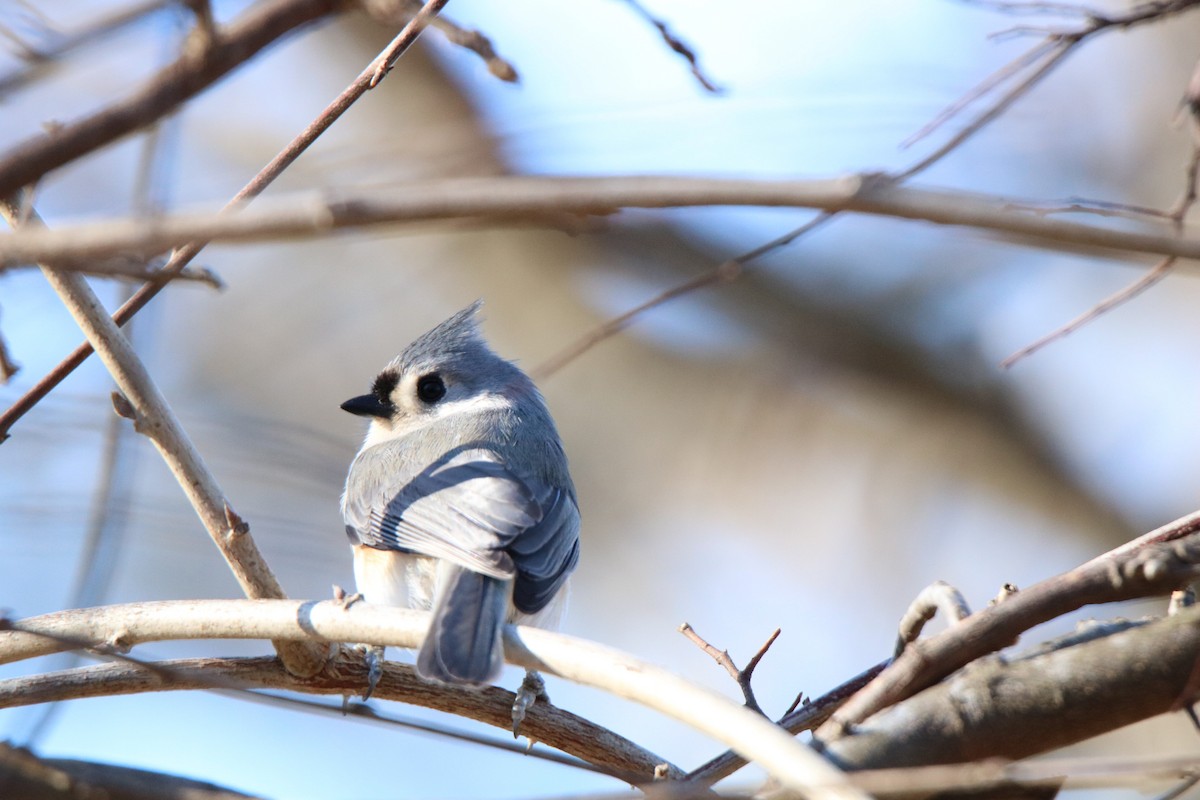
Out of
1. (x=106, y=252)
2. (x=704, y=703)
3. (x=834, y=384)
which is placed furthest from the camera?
(x=834, y=384)

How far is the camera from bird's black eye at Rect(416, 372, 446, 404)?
3854 millimetres

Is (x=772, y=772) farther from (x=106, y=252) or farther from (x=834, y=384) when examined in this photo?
(x=834, y=384)

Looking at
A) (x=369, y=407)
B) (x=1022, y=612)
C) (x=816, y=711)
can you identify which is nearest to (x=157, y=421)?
(x=816, y=711)

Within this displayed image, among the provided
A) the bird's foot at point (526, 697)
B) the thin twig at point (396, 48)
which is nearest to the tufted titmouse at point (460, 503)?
the bird's foot at point (526, 697)

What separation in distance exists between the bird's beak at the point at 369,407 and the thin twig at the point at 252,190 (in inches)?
64.7

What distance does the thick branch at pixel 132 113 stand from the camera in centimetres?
96

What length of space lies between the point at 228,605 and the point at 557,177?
1.23 metres

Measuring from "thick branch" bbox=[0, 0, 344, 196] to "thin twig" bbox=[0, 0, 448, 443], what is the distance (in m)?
0.71

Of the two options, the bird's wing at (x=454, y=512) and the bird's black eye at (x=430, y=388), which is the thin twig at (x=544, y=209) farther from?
the bird's black eye at (x=430, y=388)

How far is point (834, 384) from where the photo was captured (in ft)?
22.4

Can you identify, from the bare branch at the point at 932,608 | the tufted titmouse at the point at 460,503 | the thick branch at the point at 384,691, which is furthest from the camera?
the tufted titmouse at the point at 460,503

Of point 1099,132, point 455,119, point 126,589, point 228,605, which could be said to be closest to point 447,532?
point 228,605

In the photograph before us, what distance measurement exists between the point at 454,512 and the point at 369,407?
1.12 meters

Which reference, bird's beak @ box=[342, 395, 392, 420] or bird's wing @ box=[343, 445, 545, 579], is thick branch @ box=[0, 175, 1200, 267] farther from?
bird's beak @ box=[342, 395, 392, 420]
